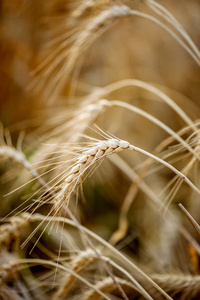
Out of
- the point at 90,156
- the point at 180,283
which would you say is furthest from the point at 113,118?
the point at 90,156

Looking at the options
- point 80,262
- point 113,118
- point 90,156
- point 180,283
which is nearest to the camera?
point 90,156

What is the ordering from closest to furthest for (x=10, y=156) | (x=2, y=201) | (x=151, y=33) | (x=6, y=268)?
(x=6, y=268)
(x=10, y=156)
(x=2, y=201)
(x=151, y=33)

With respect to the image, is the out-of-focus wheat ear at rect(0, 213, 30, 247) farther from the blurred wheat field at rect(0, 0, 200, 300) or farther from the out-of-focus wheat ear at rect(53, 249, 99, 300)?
the blurred wheat field at rect(0, 0, 200, 300)

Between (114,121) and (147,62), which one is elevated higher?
(147,62)

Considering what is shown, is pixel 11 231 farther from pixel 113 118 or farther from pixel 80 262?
pixel 113 118

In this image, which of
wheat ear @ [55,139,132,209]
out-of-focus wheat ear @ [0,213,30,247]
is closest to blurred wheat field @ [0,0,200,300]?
out-of-focus wheat ear @ [0,213,30,247]

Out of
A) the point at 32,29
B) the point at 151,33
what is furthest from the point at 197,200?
the point at 32,29

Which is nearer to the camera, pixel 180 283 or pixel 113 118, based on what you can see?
pixel 180 283

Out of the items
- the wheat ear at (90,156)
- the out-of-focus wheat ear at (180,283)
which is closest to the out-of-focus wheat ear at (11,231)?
the wheat ear at (90,156)

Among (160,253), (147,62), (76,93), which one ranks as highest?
(76,93)

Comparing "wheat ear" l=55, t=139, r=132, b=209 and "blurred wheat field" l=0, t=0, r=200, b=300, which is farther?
"blurred wheat field" l=0, t=0, r=200, b=300

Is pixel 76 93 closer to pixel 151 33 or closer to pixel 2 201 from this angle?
pixel 151 33
